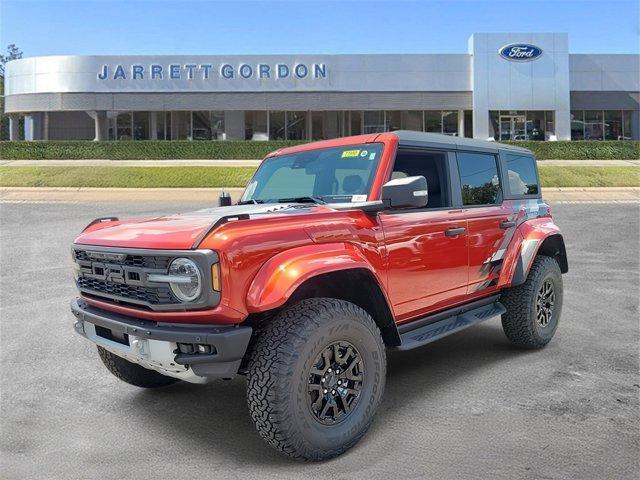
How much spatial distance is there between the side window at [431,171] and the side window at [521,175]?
3.88ft

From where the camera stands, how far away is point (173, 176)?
22.1 meters

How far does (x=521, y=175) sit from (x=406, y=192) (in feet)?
8.81

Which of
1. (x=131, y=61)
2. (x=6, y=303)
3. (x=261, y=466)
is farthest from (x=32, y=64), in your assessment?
(x=261, y=466)

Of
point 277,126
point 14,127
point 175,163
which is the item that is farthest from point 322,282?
point 14,127

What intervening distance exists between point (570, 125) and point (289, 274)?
33908 millimetres

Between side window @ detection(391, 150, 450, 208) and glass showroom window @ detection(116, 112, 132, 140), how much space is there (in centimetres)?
3283

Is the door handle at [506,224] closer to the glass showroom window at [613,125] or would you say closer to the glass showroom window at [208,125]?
the glass showroom window at [208,125]

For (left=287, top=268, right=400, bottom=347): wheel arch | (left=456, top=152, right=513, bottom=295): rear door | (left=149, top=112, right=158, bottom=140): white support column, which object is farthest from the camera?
(left=149, top=112, right=158, bottom=140): white support column

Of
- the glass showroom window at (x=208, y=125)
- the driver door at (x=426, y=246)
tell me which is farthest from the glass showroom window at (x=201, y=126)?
the driver door at (x=426, y=246)

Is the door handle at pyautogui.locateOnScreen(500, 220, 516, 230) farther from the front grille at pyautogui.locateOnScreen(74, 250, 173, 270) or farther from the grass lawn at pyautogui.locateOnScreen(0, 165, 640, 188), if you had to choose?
the grass lawn at pyautogui.locateOnScreen(0, 165, 640, 188)

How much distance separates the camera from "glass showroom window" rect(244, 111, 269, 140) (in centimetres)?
3347

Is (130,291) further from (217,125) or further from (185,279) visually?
(217,125)

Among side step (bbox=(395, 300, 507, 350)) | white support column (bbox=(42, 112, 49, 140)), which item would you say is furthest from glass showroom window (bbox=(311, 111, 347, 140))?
side step (bbox=(395, 300, 507, 350))

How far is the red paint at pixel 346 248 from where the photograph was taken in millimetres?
3014
